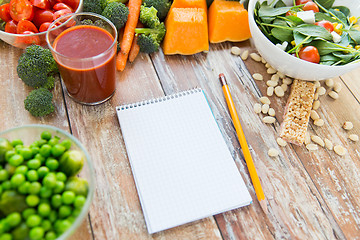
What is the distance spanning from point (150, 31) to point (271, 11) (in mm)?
507

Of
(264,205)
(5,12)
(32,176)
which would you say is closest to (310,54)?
(264,205)

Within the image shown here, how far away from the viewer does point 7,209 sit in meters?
0.70

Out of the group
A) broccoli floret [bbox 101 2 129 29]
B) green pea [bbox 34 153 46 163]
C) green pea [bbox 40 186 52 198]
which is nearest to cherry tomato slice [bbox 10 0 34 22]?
broccoli floret [bbox 101 2 129 29]

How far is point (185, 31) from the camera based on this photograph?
1.30 m

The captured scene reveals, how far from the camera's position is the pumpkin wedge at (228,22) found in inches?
52.9

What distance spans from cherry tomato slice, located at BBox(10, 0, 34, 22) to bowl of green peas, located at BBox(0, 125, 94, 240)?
0.57 metres

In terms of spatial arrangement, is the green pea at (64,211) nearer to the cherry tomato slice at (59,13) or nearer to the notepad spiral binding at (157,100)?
the notepad spiral binding at (157,100)

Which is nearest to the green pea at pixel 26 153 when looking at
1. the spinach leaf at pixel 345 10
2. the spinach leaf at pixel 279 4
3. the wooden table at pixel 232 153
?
the wooden table at pixel 232 153

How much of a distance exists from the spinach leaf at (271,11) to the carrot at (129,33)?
20.1 inches

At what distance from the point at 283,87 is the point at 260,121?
0.66ft

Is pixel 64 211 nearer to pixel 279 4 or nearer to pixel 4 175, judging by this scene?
pixel 4 175

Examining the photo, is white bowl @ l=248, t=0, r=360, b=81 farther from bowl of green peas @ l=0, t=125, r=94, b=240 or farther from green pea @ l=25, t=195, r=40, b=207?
green pea @ l=25, t=195, r=40, b=207

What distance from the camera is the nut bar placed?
117cm

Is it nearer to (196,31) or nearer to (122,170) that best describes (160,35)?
(196,31)
